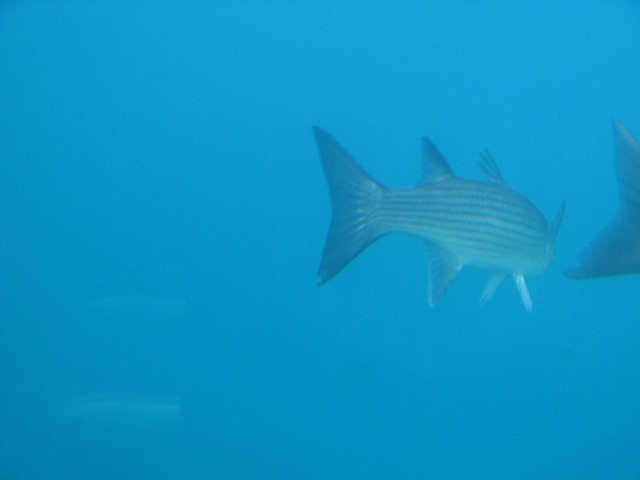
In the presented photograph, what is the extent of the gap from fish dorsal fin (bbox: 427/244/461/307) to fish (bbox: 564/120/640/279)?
42cm

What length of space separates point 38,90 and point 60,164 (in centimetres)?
40

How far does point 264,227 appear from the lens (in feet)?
7.07

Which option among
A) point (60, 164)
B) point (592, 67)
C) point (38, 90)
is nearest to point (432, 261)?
Answer: point (592, 67)

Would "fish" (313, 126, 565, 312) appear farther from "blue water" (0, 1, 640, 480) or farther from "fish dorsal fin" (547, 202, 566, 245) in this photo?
"blue water" (0, 1, 640, 480)

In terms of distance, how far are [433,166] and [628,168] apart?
1.85 feet

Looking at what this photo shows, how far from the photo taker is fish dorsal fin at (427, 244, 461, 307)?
1.49m

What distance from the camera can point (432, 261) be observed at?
4.93 feet

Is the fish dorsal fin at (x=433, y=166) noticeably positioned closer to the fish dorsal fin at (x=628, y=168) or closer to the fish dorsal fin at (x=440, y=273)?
the fish dorsal fin at (x=440, y=273)

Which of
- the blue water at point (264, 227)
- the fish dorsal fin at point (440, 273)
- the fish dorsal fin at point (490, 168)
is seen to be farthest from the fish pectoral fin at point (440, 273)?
the blue water at point (264, 227)

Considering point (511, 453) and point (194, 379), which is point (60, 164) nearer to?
point (194, 379)

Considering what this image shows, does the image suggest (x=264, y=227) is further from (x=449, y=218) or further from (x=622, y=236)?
(x=622, y=236)

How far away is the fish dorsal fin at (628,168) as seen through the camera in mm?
1146

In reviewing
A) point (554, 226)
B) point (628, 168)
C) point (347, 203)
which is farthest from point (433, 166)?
point (628, 168)

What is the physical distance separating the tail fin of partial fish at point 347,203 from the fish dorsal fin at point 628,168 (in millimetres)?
683
